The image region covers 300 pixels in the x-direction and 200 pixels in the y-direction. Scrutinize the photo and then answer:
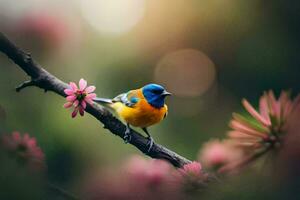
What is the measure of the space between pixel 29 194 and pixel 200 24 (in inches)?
47.4

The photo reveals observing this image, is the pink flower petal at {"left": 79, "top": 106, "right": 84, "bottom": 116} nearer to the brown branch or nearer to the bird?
the brown branch

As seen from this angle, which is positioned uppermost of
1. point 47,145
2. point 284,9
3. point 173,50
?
point 284,9

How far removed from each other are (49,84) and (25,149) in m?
0.10

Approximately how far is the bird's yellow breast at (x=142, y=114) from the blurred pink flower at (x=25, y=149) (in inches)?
19.5

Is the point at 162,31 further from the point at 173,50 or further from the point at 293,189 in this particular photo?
the point at 293,189

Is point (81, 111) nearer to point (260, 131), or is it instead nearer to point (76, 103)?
A: point (76, 103)

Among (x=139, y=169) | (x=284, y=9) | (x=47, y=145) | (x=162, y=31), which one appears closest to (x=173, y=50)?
(x=162, y=31)

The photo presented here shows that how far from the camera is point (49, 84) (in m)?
0.35

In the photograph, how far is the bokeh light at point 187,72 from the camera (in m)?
1.40

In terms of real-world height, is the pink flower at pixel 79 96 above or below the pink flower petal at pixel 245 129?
above

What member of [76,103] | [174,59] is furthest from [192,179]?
[174,59]

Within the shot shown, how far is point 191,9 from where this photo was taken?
1.34 metres

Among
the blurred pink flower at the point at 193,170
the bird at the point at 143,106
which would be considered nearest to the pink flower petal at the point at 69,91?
the blurred pink flower at the point at 193,170

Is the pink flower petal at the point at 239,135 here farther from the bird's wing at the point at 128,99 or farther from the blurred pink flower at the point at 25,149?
the bird's wing at the point at 128,99
